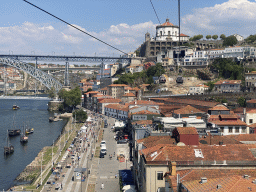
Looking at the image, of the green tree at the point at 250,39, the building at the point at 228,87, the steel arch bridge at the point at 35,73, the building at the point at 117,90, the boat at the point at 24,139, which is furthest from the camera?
the steel arch bridge at the point at 35,73

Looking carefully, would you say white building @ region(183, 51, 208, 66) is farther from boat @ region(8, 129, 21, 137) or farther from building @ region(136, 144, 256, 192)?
building @ region(136, 144, 256, 192)

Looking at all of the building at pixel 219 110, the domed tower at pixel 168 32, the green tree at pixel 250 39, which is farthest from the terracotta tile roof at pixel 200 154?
the domed tower at pixel 168 32

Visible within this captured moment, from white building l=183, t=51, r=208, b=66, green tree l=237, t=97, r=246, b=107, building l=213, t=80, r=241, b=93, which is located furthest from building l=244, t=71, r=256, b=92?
white building l=183, t=51, r=208, b=66

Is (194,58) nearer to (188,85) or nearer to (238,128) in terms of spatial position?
(188,85)

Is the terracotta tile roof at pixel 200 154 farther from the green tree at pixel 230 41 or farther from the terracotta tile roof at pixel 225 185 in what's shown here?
the green tree at pixel 230 41

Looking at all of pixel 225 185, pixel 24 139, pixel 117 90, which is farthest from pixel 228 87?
pixel 225 185

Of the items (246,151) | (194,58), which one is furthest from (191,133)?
(194,58)
